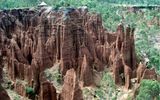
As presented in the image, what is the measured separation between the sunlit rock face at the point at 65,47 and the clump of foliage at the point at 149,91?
6.09 m

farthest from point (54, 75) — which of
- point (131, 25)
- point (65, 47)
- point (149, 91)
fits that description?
point (131, 25)

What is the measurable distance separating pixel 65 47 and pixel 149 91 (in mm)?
13631

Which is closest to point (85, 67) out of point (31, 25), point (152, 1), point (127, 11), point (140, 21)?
point (31, 25)

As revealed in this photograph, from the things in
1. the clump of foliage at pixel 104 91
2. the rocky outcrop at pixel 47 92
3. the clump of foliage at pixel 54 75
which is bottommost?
the clump of foliage at pixel 104 91

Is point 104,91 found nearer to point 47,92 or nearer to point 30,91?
point 30,91

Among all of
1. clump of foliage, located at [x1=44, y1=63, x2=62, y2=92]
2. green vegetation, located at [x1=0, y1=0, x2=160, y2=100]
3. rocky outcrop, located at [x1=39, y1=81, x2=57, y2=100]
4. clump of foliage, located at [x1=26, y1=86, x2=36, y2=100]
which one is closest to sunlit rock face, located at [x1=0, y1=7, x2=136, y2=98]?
clump of foliage, located at [x1=44, y1=63, x2=62, y2=92]

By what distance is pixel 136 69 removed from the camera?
48125 millimetres

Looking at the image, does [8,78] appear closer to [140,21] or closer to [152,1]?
[140,21]

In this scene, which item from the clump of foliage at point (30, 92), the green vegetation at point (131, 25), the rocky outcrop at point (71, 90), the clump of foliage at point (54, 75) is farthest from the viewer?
the clump of foliage at point (54, 75)

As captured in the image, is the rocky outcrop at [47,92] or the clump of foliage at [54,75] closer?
the rocky outcrop at [47,92]

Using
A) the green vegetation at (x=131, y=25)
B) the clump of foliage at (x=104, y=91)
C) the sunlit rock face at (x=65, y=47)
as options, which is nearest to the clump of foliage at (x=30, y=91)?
the green vegetation at (x=131, y=25)

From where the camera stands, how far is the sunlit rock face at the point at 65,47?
4634cm

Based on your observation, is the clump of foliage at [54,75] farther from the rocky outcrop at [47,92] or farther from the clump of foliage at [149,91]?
the clump of foliage at [149,91]

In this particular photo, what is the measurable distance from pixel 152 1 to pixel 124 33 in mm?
82536
